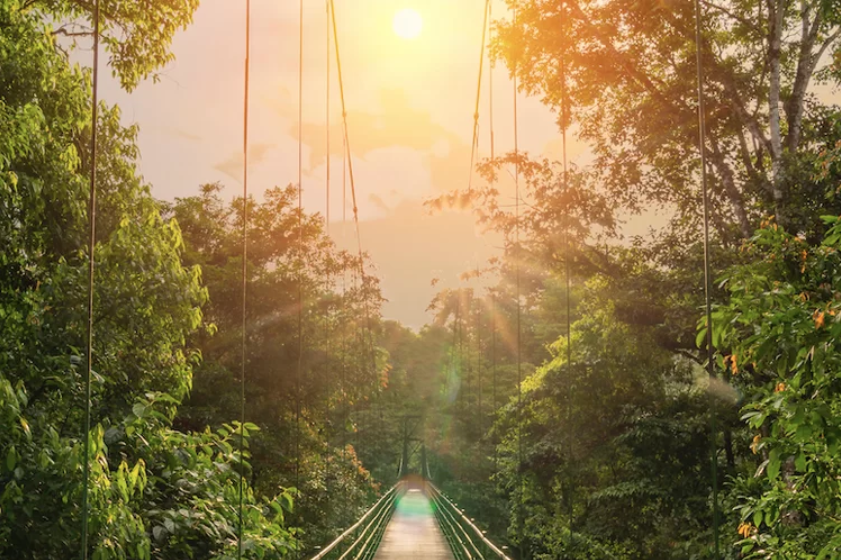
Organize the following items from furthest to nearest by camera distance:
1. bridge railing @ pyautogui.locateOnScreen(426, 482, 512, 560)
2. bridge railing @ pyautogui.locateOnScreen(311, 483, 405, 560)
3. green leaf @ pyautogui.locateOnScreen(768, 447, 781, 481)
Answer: bridge railing @ pyautogui.locateOnScreen(311, 483, 405, 560)
bridge railing @ pyautogui.locateOnScreen(426, 482, 512, 560)
green leaf @ pyautogui.locateOnScreen(768, 447, 781, 481)

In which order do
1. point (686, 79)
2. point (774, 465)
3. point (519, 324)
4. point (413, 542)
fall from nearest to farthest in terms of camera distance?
point (774, 465) → point (686, 79) → point (519, 324) → point (413, 542)

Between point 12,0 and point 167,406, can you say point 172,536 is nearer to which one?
point 167,406

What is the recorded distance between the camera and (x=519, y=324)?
561 inches

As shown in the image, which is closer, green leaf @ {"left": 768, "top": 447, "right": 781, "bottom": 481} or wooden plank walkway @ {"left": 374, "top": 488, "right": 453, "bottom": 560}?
green leaf @ {"left": 768, "top": 447, "right": 781, "bottom": 481}

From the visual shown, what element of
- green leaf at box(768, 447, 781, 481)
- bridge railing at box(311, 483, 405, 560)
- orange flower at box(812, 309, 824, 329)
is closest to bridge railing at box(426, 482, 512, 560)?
bridge railing at box(311, 483, 405, 560)

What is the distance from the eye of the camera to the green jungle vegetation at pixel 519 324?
5.11 meters

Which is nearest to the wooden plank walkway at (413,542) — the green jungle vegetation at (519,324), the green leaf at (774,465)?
the green jungle vegetation at (519,324)

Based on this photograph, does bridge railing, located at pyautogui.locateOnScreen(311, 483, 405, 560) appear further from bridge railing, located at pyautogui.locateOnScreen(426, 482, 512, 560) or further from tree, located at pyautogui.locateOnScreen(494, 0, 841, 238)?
tree, located at pyautogui.locateOnScreen(494, 0, 841, 238)

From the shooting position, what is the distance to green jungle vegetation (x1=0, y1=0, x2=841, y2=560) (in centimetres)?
511

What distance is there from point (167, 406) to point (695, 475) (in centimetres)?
952

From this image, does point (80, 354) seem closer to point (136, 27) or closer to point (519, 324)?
point (136, 27)

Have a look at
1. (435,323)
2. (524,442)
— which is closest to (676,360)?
(524,442)

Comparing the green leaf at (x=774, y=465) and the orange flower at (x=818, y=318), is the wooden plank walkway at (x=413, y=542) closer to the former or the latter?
the green leaf at (x=774, y=465)

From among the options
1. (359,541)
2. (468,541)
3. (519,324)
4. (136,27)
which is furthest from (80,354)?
(519,324)
